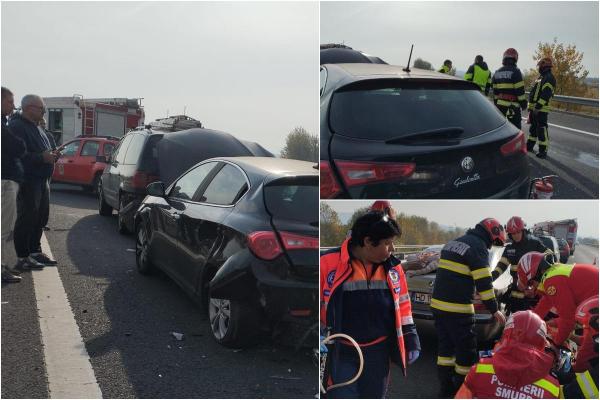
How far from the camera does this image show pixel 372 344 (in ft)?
7.64

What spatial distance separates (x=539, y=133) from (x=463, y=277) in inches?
37.8

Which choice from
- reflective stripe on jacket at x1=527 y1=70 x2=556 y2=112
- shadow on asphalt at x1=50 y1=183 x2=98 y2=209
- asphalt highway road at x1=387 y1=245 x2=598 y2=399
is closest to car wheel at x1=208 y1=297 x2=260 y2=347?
asphalt highway road at x1=387 y1=245 x2=598 y2=399

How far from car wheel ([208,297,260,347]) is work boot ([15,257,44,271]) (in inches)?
40.3

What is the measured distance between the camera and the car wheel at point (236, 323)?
269 centimetres

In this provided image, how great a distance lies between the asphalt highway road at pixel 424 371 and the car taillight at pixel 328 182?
106cm

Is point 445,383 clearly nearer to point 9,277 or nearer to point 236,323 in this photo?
point 236,323

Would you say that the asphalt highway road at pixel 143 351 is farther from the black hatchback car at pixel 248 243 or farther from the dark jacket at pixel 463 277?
the dark jacket at pixel 463 277

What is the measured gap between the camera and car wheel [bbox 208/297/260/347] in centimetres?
269

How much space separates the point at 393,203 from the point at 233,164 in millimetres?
1129

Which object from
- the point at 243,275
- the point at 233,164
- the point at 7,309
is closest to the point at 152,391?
the point at 243,275

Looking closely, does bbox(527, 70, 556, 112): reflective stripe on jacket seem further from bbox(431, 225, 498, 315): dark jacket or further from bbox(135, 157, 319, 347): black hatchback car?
bbox(135, 157, 319, 347): black hatchback car

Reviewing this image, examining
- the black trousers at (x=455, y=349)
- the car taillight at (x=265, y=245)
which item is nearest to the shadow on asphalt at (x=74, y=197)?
the car taillight at (x=265, y=245)

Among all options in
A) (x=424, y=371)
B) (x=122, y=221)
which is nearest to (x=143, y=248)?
(x=122, y=221)

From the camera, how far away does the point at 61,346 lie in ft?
8.53
